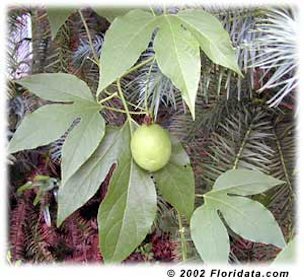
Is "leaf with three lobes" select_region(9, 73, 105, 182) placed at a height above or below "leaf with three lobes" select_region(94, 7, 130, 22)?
below

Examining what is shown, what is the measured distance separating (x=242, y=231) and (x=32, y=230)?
0.47 metres

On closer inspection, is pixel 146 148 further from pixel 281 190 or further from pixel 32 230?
pixel 32 230

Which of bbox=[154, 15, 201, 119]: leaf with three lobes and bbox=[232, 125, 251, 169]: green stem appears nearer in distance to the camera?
bbox=[154, 15, 201, 119]: leaf with three lobes

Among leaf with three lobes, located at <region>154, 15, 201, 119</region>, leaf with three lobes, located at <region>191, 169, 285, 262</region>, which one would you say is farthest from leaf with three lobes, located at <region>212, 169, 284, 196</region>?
leaf with three lobes, located at <region>154, 15, 201, 119</region>

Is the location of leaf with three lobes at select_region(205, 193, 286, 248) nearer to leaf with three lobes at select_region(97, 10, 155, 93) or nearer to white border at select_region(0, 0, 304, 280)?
white border at select_region(0, 0, 304, 280)

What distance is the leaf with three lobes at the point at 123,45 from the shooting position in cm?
29

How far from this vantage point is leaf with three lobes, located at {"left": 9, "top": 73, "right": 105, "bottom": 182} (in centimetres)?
34

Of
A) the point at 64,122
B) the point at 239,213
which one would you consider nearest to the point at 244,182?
the point at 239,213

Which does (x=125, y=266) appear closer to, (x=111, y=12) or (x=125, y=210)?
(x=125, y=210)

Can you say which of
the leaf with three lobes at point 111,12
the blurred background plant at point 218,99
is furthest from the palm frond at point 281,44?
the leaf with three lobes at point 111,12

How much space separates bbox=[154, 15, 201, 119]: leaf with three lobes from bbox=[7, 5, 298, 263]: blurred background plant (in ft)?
0.15

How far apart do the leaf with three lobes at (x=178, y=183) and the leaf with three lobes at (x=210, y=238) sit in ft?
0.08

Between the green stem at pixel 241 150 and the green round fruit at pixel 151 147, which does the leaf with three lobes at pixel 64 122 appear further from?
the green stem at pixel 241 150

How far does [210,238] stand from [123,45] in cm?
14
